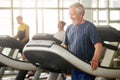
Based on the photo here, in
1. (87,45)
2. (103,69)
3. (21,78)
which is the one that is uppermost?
(87,45)

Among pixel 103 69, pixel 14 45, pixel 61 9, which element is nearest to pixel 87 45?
pixel 103 69

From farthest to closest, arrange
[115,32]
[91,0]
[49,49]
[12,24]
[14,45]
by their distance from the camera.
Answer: [91,0], [12,24], [14,45], [115,32], [49,49]

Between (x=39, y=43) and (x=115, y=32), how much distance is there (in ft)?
3.44

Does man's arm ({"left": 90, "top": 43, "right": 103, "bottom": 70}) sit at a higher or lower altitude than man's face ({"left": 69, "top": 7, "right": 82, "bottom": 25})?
lower

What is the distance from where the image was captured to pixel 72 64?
2.65m

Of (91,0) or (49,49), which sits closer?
(49,49)

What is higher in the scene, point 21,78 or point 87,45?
point 87,45

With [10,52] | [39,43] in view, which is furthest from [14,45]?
[39,43]

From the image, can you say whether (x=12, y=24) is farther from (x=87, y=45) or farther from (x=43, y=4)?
(x=87, y=45)

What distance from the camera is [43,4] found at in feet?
33.8

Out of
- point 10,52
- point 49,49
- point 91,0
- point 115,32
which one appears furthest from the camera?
point 91,0

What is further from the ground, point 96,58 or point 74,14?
point 74,14

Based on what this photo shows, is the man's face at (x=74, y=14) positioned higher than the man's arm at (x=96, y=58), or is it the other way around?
the man's face at (x=74, y=14)

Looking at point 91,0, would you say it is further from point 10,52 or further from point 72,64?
point 72,64
